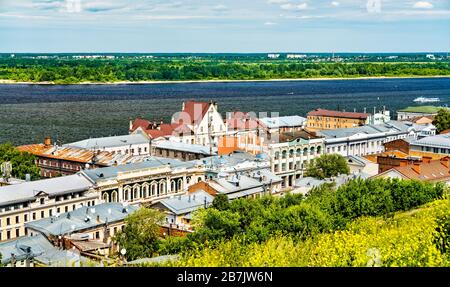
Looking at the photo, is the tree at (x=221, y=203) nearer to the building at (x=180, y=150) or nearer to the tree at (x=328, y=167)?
the tree at (x=328, y=167)

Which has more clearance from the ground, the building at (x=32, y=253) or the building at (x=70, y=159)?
the building at (x=32, y=253)

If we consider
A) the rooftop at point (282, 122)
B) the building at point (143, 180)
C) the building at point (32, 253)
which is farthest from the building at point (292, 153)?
the building at point (32, 253)

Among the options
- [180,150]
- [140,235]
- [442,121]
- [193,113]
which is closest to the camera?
[140,235]

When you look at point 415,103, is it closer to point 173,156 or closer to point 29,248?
point 173,156

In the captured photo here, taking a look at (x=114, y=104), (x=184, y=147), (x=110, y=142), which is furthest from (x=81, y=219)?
(x=114, y=104)

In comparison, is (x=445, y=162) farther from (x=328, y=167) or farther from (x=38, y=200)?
(x=38, y=200)

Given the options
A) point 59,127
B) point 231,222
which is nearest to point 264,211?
point 231,222
